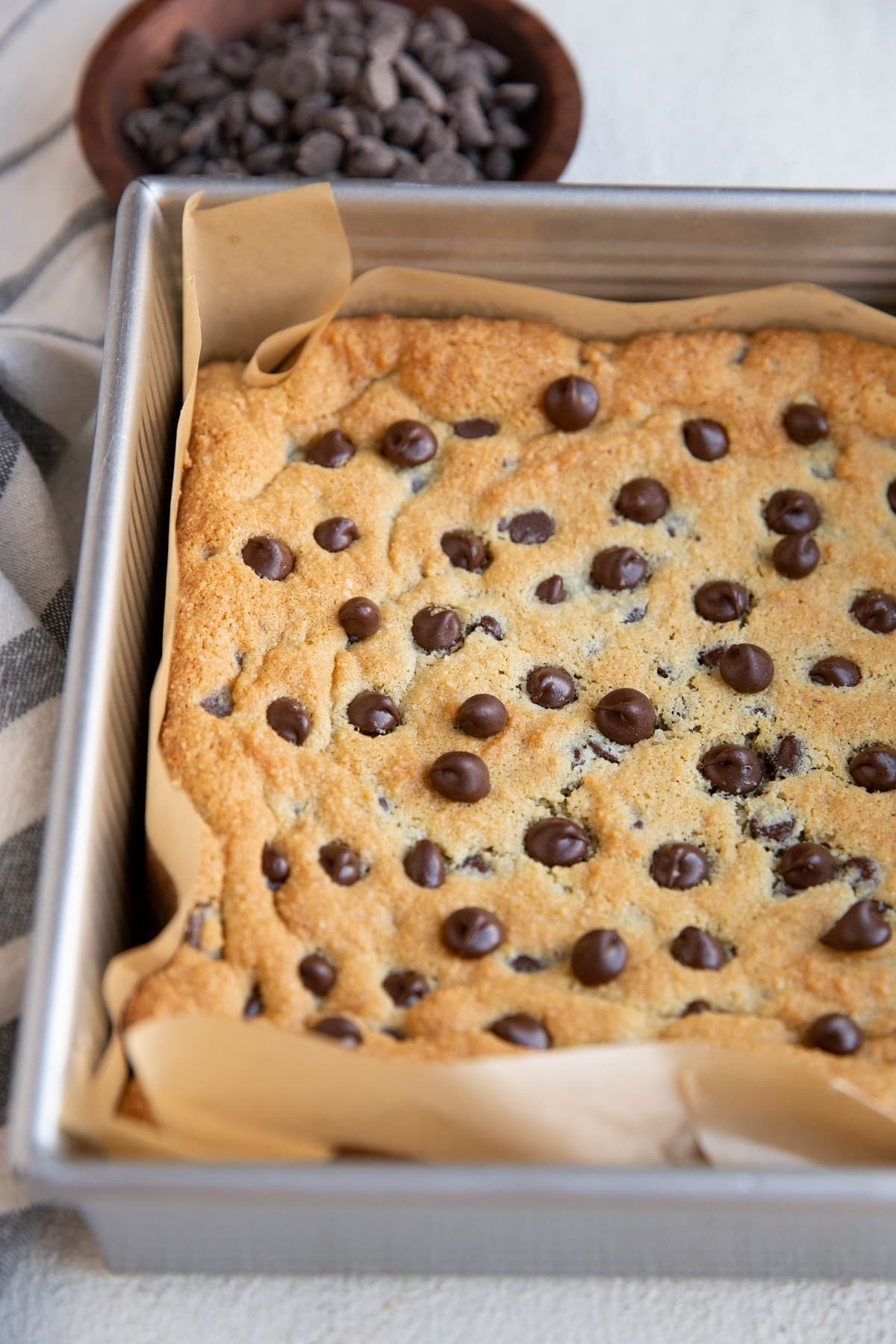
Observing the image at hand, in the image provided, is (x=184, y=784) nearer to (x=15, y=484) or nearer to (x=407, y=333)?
(x=15, y=484)

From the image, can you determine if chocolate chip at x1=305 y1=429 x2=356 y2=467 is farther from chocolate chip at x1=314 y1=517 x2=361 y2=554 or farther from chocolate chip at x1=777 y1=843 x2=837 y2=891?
chocolate chip at x1=777 y1=843 x2=837 y2=891

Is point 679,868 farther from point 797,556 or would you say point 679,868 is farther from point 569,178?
point 569,178

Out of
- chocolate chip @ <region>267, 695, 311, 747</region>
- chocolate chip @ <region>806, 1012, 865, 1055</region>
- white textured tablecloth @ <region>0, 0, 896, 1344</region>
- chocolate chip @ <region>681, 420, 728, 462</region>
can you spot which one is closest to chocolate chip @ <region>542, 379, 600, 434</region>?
chocolate chip @ <region>681, 420, 728, 462</region>

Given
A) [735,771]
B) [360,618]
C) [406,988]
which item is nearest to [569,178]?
[360,618]

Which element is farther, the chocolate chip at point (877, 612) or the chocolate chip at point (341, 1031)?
the chocolate chip at point (877, 612)

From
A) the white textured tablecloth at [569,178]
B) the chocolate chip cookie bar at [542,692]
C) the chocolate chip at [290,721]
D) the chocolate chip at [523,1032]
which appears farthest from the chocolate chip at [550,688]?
the white textured tablecloth at [569,178]

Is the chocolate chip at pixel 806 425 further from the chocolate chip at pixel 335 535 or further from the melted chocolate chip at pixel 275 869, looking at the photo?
the melted chocolate chip at pixel 275 869
